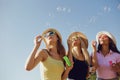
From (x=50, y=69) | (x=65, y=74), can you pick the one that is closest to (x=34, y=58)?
(x=50, y=69)

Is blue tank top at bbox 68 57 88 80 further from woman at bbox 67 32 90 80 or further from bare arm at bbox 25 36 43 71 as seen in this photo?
bare arm at bbox 25 36 43 71

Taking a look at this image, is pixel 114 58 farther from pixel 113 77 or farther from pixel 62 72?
pixel 62 72

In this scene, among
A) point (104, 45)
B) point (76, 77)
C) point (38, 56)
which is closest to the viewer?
point (38, 56)

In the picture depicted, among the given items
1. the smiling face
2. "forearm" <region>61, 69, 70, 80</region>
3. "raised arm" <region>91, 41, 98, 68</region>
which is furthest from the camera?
the smiling face

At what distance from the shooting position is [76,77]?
416 cm

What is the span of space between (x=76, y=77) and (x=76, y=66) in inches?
5.8

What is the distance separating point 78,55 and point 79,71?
0.26 m

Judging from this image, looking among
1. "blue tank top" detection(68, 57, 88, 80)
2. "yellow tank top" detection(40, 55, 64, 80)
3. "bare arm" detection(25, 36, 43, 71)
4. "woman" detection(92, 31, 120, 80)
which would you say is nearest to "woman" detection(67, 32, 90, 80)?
"blue tank top" detection(68, 57, 88, 80)

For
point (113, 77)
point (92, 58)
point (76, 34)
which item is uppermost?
point (76, 34)

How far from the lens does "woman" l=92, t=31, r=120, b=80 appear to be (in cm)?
429

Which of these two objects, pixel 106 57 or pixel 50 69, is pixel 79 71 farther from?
pixel 50 69

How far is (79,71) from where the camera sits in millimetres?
4180

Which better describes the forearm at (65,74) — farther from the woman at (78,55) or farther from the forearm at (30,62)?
the forearm at (30,62)

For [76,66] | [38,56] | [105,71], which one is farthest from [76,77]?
[38,56]
